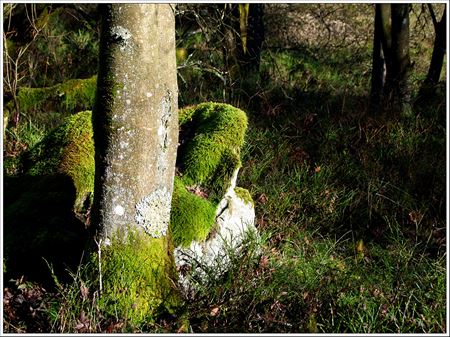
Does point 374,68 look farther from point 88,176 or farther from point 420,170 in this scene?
point 88,176

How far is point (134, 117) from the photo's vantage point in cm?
297

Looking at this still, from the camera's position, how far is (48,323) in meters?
3.10

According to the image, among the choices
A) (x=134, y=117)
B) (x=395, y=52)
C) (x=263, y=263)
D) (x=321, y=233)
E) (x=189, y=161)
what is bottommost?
(x=321, y=233)

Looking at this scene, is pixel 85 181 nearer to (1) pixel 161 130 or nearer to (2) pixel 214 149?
(2) pixel 214 149

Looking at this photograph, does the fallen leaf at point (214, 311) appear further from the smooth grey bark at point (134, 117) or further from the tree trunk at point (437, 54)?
the tree trunk at point (437, 54)

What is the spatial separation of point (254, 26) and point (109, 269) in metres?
7.49

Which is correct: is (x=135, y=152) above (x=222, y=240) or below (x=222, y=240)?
above

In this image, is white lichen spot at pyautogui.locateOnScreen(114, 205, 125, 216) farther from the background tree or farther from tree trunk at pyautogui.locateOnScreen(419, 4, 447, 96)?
tree trunk at pyautogui.locateOnScreen(419, 4, 447, 96)

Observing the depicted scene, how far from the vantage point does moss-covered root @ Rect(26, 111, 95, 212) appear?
13.1 feet

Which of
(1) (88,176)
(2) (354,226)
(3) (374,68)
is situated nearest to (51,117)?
(1) (88,176)

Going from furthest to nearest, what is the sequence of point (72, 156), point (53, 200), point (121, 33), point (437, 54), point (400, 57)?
point (437, 54) → point (400, 57) → point (72, 156) → point (53, 200) → point (121, 33)

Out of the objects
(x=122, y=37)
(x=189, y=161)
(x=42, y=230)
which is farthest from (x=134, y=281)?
(x=122, y=37)

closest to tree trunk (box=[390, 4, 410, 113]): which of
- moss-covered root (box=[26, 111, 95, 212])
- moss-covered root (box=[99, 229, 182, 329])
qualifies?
moss-covered root (box=[26, 111, 95, 212])

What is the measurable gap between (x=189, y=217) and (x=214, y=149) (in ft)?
2.30
